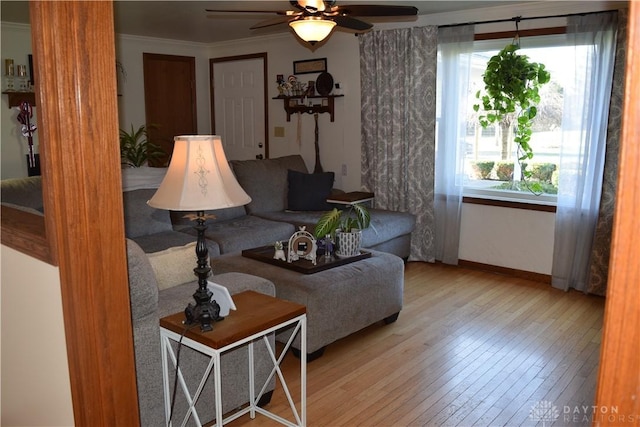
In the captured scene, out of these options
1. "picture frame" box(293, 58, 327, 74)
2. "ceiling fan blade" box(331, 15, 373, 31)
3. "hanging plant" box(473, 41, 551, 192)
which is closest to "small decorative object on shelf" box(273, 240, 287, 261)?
"ceiling fan blade" box(331, 15, 373, 31)

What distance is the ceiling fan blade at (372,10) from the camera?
10.9 feet

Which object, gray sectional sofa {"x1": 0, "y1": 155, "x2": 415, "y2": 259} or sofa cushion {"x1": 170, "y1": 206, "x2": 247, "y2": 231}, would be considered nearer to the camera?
gray sectional sofa {"x1": 0, "y1": 155, "x2": 415, "y2": 259}

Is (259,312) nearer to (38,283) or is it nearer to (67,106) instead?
(38,283)

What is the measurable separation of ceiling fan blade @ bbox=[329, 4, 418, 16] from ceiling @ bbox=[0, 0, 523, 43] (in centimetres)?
107

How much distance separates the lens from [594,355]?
127 inches

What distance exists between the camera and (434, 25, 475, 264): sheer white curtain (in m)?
4.83

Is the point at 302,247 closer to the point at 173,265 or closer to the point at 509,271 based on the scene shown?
the point at 173,265

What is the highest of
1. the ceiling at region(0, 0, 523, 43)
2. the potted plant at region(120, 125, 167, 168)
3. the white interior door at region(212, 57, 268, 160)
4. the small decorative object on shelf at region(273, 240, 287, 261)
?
the ceiling at region(0, 0, 523, 43)

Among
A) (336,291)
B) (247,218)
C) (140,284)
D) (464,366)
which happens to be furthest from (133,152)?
(464,366)

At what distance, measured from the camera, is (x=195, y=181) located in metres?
1.98

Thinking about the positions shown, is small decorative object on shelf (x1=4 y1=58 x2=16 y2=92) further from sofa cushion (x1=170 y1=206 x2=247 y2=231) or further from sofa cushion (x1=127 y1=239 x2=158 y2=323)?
sofa cushion (x1=127 y1=239 x2=158 y2=323)

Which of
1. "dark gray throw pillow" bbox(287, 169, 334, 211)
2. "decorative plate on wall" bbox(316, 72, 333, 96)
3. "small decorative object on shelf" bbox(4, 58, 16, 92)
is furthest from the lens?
"decorative plate on wall" bbox(316, 72, 333, 96)

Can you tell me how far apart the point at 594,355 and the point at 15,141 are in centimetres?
567

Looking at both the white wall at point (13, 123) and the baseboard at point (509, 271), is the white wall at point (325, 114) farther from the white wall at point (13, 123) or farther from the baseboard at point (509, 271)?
the white wall at point (13, 123)
